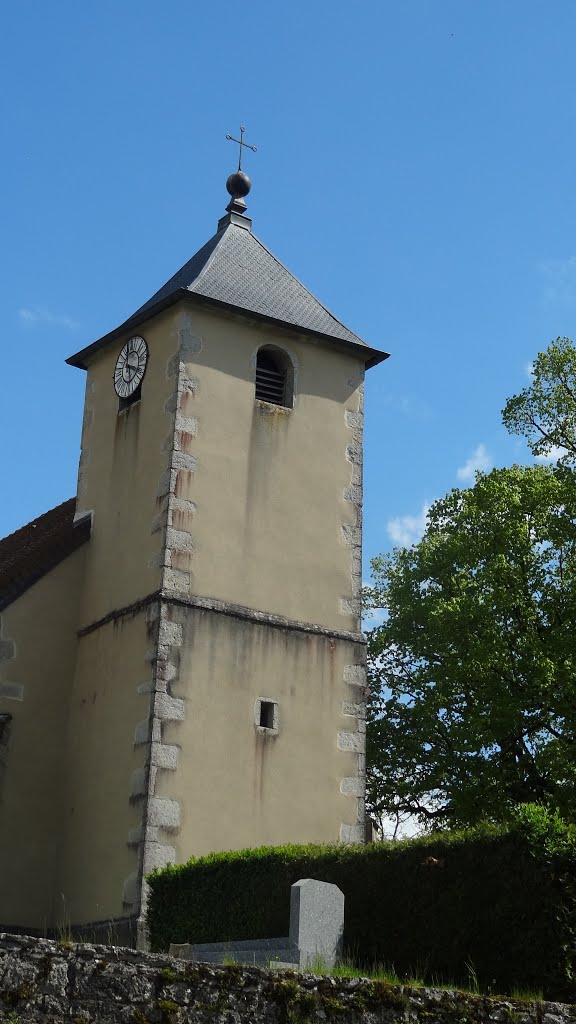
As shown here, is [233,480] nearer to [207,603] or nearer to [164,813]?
[207,603]

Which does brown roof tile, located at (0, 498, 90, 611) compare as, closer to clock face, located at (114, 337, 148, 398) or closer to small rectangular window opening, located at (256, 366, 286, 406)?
clock face, located at (114, 337, 148, 398)

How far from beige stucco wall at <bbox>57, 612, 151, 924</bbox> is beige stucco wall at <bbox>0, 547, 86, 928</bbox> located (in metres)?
0.18

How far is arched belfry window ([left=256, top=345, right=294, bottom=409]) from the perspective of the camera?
1767 centimetres

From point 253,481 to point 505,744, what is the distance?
7162mm

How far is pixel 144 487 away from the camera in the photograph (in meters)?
16.8

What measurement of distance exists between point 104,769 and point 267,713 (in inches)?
77.0

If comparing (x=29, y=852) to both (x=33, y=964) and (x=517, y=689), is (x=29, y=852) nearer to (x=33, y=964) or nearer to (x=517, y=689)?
(x=517, y=689)

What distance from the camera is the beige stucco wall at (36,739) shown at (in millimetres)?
15930

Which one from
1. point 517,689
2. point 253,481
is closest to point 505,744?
point 517,689

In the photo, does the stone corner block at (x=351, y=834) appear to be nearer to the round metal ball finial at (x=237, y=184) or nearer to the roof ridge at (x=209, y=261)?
the roof ridge at (x=209, y=261)

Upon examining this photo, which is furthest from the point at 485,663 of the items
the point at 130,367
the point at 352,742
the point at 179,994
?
the point at 179,994

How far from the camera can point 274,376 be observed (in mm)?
17859

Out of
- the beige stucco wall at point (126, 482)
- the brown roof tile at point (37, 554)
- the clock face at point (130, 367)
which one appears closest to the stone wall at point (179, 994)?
the beige stucco wall at point (126, 482)

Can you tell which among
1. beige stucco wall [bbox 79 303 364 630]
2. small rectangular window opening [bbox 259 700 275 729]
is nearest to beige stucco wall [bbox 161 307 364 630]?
beige stucco wall [bbox 79 303 364 630]
